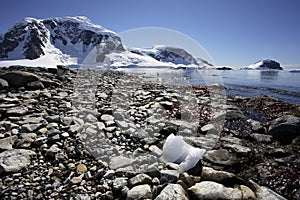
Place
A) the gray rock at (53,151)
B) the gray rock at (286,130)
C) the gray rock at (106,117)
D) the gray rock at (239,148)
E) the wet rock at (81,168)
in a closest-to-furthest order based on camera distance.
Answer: the wet rock at (81,168) < the gray rock at (53,151) < the gray rock at (239,148) < the gray rock at (286,130) < the gray rock at (106,117)

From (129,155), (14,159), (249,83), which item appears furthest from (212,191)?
(249,83)

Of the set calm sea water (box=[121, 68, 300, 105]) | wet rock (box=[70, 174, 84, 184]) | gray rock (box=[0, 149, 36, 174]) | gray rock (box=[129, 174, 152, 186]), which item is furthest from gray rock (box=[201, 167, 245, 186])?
calm sea water (box=[121, 68, 300, 105])

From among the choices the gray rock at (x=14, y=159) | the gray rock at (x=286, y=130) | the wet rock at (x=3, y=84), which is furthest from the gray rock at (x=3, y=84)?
the gray rock at (x=286, y=130)

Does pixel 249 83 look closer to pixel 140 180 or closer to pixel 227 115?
pixel 227 115

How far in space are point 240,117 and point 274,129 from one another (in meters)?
2.17

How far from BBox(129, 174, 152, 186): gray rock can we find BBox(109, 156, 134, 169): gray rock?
19.9 inches

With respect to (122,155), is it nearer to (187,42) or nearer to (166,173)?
(166,173)

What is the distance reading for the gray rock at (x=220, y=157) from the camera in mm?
4891

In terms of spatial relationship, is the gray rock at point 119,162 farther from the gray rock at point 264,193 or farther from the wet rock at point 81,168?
the gray rock at point 264,193

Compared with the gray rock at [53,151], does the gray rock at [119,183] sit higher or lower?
lower

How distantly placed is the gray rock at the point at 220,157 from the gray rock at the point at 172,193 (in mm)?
1581

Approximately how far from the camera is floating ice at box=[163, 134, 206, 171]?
441cm

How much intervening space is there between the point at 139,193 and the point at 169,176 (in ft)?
2.08

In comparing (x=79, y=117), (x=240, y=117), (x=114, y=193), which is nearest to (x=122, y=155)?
(x=114, y=193)
